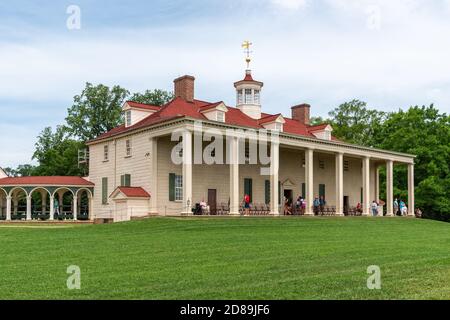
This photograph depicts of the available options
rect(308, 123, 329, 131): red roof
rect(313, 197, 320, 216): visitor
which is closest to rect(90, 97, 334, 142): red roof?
rect(308, 123, 329, 131): red roof

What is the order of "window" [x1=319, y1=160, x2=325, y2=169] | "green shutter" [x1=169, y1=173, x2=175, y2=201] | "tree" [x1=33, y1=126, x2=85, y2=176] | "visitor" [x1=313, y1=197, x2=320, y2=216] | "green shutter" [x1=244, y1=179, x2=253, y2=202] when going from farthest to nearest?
"tree" [x1=33, y1=126, x2=85, y2=176], "window" [x1=319, y1=160, x2=325, y2=169], "visitor" [x1=313, y1=197, x2=320, y2=216], "green shutter" [x1=244, y1=179, x2=253, y2=202], "green shutter" [x1=169, y1=173, x2=175, y2=201]

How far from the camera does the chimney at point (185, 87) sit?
38.9 m

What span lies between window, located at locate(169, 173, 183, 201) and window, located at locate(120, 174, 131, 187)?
2924 millimetres

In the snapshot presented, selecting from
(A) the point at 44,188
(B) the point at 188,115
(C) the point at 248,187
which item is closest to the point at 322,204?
(C) the point at 248,187

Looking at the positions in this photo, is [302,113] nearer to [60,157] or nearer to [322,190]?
[322,190]

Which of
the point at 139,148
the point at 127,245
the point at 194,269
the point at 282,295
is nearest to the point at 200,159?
the point at 139,148

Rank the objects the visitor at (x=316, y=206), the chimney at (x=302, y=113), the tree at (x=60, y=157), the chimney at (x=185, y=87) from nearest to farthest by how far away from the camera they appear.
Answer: the chimney at (x=185, y=87)
the visitor at (x=316, y=206)
the chimney at (x=302, y=113)
the tree at (x=60, y=157)

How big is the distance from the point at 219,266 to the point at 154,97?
160 ft

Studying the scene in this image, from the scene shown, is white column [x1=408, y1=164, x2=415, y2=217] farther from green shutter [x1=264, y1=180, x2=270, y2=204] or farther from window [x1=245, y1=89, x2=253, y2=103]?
window [x1=245, y1=89, x2=253, y2=103]

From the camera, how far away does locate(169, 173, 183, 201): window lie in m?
35.2

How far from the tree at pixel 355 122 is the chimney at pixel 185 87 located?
29.1 metres

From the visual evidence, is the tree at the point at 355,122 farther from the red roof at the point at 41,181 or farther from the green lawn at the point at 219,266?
the green lawn at the point at 219,266

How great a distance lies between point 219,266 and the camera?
13.3m

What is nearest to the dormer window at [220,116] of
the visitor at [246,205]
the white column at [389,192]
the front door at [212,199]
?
the front door at [212,199]
